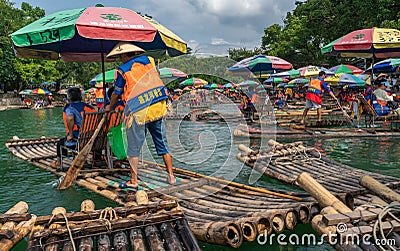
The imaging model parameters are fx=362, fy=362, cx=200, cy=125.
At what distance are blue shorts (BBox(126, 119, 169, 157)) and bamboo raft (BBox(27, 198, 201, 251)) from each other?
119 centimetres

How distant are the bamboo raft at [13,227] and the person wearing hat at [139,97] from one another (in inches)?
60.0

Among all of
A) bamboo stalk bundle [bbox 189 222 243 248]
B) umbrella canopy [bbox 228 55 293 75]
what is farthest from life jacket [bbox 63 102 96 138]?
umbrella canopy [bbox 228 55 293 75]

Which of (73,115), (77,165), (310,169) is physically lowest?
(310,169)

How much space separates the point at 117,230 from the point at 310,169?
140 inches

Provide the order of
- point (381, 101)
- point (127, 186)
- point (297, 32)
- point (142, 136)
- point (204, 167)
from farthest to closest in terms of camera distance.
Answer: point (297, 32) < point (381, 101) < point (204, 167) < point (127, 186) < point (142, 136)

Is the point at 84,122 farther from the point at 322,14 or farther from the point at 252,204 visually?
the point at 322,14

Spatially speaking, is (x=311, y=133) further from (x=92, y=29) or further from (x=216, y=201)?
(x=92, y=29)

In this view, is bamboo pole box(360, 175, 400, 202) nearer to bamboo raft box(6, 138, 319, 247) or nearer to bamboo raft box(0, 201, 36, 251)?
bamboo raft box(6, 138, 319, 247)

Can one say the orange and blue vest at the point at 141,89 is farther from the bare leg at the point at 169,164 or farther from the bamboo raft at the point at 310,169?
the bamboo raft at the point at 310,169

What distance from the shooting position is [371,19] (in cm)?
2041

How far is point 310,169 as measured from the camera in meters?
5.65

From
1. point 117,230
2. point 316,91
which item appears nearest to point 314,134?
point 316,91

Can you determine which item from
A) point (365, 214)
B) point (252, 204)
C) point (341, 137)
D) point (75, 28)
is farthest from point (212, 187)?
point (341, 137)

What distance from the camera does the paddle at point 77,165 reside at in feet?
17.0
